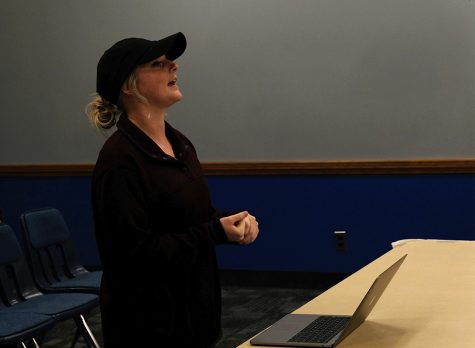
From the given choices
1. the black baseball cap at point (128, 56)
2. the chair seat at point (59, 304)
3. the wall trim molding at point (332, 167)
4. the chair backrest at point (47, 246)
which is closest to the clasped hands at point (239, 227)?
the black baseball cap at point (128, 56)

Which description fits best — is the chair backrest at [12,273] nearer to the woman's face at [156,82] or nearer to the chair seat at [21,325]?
the chair seat at [21,325]

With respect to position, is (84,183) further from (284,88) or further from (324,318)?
(324,318)

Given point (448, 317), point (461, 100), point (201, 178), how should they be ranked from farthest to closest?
1. point (461, 100)
2. point (201, 178)
3. point (448, 317)

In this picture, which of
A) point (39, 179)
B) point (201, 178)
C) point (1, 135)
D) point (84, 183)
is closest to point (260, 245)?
point (84, 183)

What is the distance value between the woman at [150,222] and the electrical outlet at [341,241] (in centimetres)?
386

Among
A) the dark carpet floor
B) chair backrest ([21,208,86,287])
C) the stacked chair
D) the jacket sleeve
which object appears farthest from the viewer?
the dark carpet floor

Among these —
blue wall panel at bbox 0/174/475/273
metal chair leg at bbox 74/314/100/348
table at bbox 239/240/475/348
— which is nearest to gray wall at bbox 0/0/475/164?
blue wall panel at bbox 0/174/475/273

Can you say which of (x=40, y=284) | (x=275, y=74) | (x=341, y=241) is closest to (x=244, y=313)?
(x=341, y=241)

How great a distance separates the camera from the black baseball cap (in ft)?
6.93

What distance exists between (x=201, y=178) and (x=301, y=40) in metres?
3.93

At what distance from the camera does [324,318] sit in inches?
79.7

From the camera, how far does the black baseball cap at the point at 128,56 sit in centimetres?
211

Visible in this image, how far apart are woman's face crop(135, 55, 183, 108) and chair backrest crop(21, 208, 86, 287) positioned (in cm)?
246

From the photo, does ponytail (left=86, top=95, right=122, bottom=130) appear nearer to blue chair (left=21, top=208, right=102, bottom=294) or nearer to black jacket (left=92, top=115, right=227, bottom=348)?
black jacket (left=92, top=115, right=227, bottom=348)
